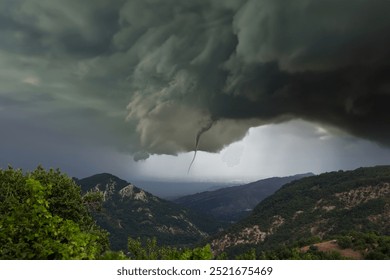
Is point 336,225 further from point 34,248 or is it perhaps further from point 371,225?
point 34,248

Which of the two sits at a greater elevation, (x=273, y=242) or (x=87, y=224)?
(x=87, y=224)

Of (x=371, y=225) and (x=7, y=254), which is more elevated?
(x=7, y=254)

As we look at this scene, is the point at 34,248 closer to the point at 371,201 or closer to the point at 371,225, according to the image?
the point at 371,225
